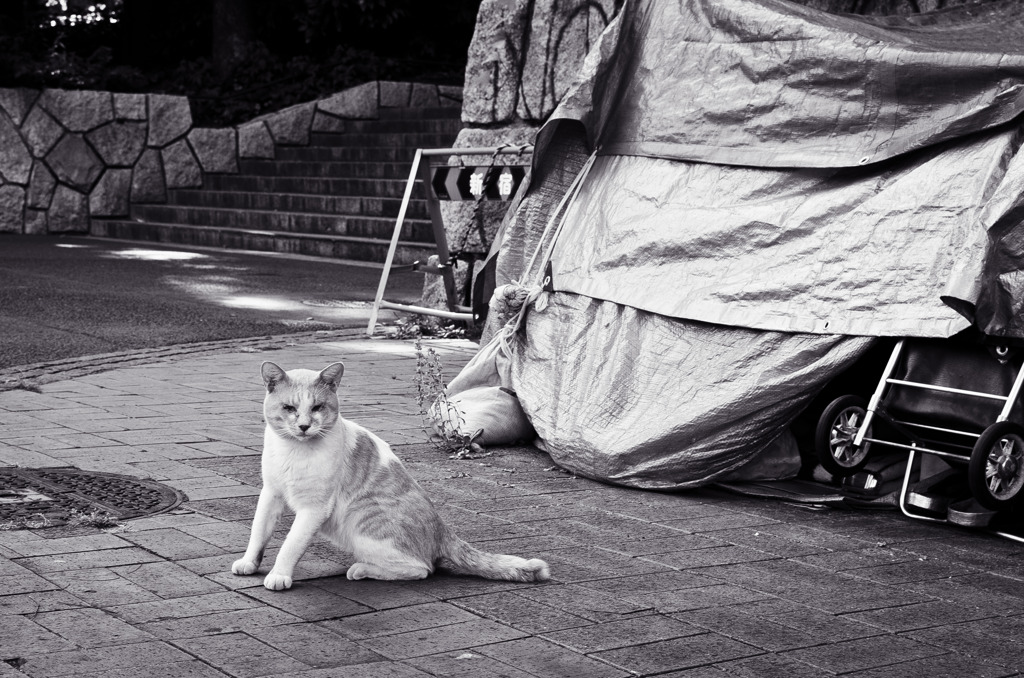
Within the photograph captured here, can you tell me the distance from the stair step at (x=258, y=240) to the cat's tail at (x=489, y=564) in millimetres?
10277

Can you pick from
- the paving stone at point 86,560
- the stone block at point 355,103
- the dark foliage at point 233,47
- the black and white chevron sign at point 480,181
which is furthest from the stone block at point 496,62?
the dark foliage at point 233,47

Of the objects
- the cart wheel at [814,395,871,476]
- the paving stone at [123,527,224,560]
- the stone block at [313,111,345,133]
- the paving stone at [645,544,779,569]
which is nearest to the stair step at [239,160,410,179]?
the stone block at [313,111,345,133]

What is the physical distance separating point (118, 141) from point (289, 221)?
320 cm

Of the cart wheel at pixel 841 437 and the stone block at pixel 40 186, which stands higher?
the stone block at pixel 40 186

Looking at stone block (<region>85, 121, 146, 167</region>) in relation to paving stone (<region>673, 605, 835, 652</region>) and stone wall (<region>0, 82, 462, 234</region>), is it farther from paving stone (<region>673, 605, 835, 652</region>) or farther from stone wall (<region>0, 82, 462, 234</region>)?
paving stone (<region>673, 605, 835, 652</region>)

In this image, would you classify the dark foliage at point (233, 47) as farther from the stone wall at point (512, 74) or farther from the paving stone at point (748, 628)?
the paving stone at point (748, 628)

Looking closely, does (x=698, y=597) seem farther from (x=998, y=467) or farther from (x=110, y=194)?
(x=110, y=194)

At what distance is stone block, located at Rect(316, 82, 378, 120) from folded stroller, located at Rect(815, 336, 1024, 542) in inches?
604

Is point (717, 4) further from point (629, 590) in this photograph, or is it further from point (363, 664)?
point (363, 664)

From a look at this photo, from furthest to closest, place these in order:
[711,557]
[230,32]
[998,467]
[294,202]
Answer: [230,32] < [294,202] < [998,467] < [711,557]

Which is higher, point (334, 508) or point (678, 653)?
point (334, 508)

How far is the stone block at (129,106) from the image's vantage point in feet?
61.5

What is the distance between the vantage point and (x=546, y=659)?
3.45 metres

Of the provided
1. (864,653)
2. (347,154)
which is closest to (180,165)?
(347,154)
